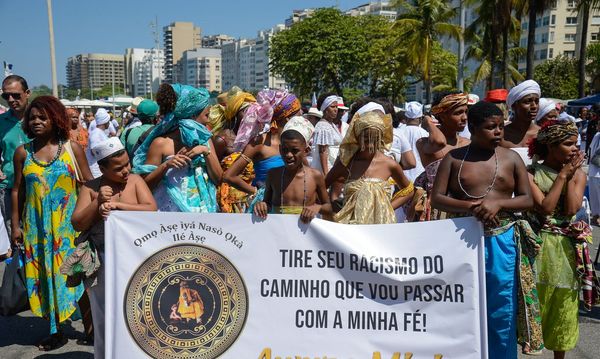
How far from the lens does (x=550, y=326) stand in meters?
4.01

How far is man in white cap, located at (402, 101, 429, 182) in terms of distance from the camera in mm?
6492

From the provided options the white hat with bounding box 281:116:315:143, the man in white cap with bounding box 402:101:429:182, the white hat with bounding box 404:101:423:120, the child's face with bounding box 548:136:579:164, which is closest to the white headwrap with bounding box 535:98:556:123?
the child's face with bounding box 548:136:579:164

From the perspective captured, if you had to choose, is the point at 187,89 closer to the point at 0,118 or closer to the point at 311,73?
the point at 0,118

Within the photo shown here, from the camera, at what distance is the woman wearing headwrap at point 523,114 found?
474cm

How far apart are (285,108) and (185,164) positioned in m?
1.67

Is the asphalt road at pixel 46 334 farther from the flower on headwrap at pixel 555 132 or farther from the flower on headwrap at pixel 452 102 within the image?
the flower on headwrap at pixel 452 102

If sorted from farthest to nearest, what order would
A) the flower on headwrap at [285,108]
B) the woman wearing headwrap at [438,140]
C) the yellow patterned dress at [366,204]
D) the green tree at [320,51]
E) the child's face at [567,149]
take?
the green tree at [320,51] < the flower on headwrap at [285,108] < the woman wearing headwrap at [438,140] < the yellow patterned dress at [366,204] < the child's face at [567,149]

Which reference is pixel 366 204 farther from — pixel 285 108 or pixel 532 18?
pixel 532 18

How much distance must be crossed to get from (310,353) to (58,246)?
2.38 m

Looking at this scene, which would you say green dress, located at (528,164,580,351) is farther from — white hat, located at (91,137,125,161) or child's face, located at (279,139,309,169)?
white hat, located at (91,137,125,161)

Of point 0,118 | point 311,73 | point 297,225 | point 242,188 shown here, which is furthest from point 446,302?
point 311,73

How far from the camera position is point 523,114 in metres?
4.80

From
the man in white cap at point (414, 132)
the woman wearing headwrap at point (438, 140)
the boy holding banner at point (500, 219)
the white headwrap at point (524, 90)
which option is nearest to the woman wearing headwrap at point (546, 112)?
the white headwrap at point (524, 90)

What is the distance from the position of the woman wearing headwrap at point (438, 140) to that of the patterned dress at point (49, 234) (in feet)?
9.08
